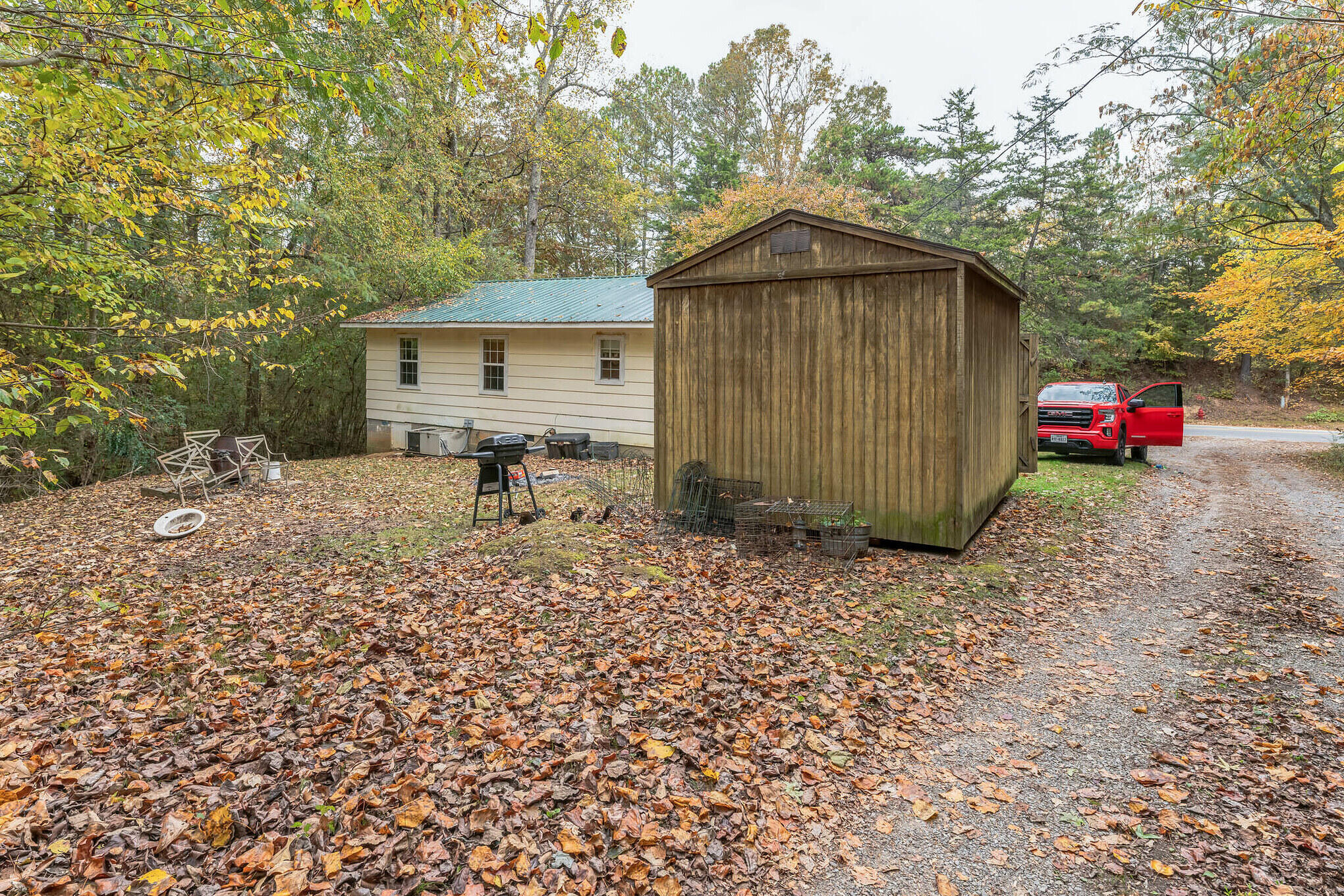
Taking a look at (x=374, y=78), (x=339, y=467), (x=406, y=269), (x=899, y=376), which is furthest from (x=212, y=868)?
(x=406, y=269)

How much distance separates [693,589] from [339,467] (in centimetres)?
975

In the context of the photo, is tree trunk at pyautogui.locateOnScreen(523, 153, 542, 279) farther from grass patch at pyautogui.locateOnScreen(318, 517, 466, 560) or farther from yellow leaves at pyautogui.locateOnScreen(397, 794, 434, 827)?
yellow leaves at pyautogui.locateOnScreen(397, 794, 434, 827)

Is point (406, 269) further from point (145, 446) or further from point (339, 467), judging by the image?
point (145, 446)

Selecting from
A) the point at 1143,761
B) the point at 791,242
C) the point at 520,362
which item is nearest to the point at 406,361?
the point at 520,362

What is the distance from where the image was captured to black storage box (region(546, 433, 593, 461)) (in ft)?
42.4

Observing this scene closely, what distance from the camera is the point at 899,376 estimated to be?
6621 mm

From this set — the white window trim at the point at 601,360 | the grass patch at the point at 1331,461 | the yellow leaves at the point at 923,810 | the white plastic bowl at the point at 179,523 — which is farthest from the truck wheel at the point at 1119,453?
the white plastic bowl at the point at 179,523

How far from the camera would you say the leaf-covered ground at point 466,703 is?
255 centimetres

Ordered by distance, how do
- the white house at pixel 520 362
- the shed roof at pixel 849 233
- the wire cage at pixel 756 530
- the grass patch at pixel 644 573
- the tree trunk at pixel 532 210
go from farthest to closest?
the tree trunk at pixel 532 210, the white house at pixel 520 362, the wire cage at pixel 756 530, the shed roof at pixel 849 233, the grass patch at pixel 644 573

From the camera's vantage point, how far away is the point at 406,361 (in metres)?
15.9

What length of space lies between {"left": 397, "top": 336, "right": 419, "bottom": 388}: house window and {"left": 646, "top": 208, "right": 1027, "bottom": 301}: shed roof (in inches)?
378

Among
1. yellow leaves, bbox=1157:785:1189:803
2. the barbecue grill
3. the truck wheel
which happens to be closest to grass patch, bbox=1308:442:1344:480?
the truck wheel

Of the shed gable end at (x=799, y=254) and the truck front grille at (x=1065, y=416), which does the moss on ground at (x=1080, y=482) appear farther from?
the shed gable end at (x=799, y=254)

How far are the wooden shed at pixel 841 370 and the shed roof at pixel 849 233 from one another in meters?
0.02
